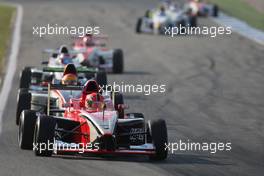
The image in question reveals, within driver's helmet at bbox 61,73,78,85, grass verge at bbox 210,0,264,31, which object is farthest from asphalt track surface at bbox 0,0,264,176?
grass verge at bbox 210,0,264,31

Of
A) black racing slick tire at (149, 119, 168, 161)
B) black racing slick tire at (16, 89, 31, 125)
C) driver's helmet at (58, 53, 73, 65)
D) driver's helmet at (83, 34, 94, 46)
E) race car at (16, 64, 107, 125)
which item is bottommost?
black racing slick tire at (149, 119, 168, 161)

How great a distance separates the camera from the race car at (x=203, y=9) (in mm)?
48375

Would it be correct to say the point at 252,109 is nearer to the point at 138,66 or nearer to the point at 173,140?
the point at 173,140

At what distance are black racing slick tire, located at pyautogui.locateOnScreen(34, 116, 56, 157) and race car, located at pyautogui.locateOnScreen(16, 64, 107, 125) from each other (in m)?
3.38

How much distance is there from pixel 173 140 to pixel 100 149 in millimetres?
2706

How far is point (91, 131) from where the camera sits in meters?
16.1

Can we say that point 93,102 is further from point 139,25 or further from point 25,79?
point 139,25

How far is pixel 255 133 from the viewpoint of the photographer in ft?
63.8

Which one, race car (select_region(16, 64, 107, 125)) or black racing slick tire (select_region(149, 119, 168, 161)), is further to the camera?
race car (select_region(16, 64, 107, 125))

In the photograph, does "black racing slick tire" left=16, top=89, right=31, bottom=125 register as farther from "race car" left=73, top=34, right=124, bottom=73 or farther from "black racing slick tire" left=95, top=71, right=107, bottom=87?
"race car" left=73, top=34, right=124, bottom=73

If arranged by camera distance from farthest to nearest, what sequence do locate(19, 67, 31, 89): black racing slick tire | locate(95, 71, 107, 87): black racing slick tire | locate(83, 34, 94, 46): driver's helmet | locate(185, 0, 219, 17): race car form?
locate(185, 0, 219, 17): race car < locate(83, 34, 94, 46): driver's helmet < locate(19, 67, 31, 89): black racing slick tire < locate(95, 71, 107, 87): black racing slick tire

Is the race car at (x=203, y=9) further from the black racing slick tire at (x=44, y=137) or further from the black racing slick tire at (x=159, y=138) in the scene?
the black racing slick tire at (x=44, y=137)

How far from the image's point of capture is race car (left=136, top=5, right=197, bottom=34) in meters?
41.7

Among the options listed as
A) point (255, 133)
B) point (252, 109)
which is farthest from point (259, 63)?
point (255, 133)
